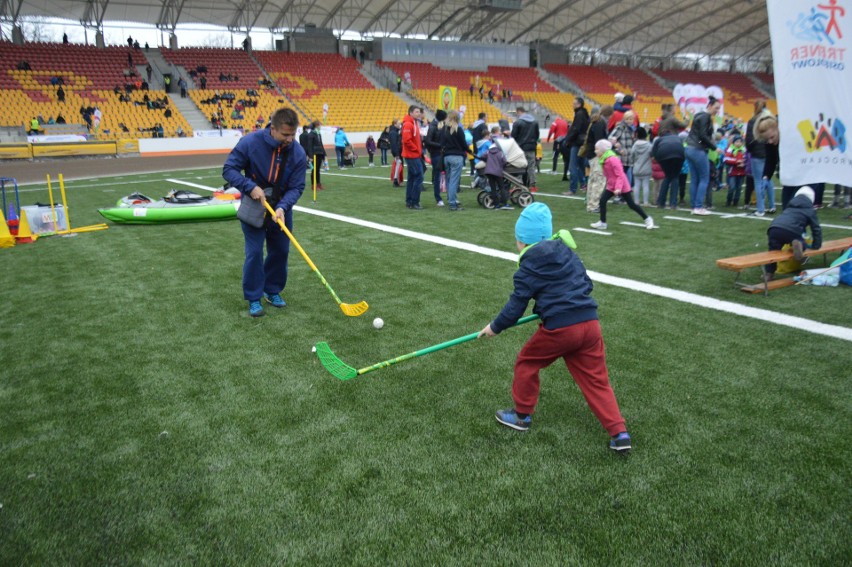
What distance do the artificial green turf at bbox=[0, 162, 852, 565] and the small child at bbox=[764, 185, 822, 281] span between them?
0.50 metres

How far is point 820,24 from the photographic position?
186 inches

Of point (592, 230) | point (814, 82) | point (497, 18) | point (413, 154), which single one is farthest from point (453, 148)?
point (497, 18)

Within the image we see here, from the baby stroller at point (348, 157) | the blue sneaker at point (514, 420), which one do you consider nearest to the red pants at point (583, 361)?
the blue sneaker at point (514, 420)

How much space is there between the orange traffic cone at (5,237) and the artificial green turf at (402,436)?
2.71m

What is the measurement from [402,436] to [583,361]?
3.66 ft

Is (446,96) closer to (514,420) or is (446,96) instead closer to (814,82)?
(814,82)

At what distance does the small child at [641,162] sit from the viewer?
421 inches

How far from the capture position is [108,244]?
869 centimetres

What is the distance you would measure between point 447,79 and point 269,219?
41.7m

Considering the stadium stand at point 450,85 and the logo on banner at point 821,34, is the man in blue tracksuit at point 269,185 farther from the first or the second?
the stadium stand at point 450,85

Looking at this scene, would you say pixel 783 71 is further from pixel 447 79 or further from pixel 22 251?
pixel 447 79

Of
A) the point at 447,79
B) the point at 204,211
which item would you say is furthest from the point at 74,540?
the point at 447,79

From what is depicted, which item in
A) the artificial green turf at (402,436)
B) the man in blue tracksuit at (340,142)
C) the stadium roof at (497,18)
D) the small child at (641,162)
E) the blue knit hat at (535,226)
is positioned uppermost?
the stadium roof at (497,18)

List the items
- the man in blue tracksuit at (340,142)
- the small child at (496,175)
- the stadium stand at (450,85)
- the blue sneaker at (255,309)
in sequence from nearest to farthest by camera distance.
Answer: the blue sneaker at (255,309), the small child at (496,175), the man in blue tracksuit at (340,142), the stadium stand at (450,85)
